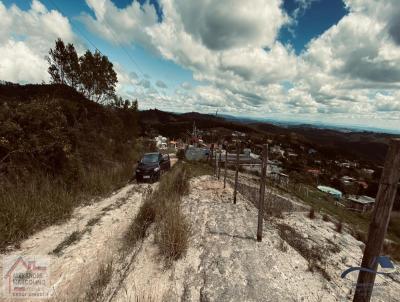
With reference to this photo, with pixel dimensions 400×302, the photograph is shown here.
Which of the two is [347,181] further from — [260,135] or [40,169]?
[260,135]

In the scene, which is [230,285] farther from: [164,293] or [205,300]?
[164,293]

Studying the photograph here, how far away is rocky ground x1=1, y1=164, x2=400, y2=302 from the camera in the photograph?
366cm

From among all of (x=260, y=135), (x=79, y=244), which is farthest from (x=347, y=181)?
(x=260, y=135)

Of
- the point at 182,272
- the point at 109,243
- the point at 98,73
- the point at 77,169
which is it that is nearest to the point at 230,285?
the point at 182,272

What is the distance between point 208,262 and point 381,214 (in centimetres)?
324

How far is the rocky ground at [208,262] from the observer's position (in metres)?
3.66

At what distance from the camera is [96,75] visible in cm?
1938

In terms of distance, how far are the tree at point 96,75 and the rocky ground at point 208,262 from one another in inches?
610

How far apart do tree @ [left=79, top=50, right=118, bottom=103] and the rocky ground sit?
610 inches

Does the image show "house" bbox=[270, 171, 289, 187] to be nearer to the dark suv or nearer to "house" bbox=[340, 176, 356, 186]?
the dark suv

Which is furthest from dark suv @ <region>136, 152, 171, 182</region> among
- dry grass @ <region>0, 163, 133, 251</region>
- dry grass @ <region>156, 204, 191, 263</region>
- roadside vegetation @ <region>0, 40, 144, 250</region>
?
dry grass @ <region>156, 204, 191, 263</region>

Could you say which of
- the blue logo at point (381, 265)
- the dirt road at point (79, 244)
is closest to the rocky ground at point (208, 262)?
the dirt road at point (79, 244)

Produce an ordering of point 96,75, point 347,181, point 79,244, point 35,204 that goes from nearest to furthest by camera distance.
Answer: point 79,244, point 35,204, point 96,75, point 347,181

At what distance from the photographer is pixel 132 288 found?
3639 millimetres
